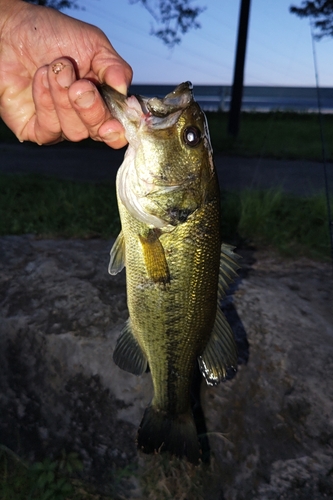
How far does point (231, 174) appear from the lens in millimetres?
9141

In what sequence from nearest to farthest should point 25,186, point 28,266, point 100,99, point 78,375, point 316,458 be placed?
point 100,99 < point 316,458 < point 78,375 < point 28,266 < point 25,186

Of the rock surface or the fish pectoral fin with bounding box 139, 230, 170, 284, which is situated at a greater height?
the fish pectoral fin with bounding box 139, 230, 170, 284

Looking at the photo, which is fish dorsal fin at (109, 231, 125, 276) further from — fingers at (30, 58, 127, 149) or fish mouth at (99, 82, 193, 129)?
fish mouth at (99, 82, 193, 129)

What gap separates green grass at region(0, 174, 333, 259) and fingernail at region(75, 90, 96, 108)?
297 cm

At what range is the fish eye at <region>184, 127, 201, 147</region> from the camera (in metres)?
2.01

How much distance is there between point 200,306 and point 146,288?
26 centimetres

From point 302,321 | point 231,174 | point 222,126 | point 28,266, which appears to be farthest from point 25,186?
point 222,126

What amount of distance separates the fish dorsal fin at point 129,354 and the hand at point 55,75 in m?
0.97

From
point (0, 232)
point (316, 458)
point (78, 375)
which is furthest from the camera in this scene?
point (0, 232)

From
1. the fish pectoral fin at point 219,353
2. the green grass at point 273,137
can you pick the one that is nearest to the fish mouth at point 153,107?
the fish pectoral fin at point 219,353

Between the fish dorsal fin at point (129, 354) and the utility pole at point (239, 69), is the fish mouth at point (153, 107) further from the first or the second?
the utility pole at point (239, 69)

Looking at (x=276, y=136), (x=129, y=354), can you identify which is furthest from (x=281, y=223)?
(x=276, y=136)

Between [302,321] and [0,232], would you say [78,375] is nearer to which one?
[302,321]

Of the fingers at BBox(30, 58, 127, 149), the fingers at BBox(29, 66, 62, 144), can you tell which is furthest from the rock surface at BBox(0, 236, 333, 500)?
the fingers at BBox(30, 58, 127, 149)
